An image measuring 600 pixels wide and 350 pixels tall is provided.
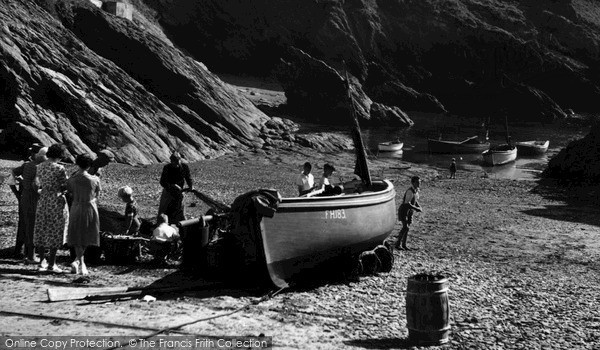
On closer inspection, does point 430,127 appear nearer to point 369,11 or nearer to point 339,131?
point 339,131

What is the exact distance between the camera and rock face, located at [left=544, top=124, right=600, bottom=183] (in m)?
41.3

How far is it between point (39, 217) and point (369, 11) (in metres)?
103

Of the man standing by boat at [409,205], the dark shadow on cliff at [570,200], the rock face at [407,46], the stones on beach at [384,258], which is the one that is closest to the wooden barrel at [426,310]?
the stones on beach at [384,258]

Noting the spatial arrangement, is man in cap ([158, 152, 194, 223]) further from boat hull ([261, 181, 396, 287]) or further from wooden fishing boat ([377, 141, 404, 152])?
wooden fishing boat ([377, 141, 404, 152])

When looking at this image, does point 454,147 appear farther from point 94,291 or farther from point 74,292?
point 74,292

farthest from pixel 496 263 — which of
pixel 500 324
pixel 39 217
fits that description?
pixel 39 217

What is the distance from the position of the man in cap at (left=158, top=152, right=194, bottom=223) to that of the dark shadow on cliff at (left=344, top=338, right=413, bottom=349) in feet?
19.0

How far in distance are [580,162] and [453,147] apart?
731 inches

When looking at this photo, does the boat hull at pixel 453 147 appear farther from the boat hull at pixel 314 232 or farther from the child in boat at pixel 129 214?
the child in boat at pixel 129 214

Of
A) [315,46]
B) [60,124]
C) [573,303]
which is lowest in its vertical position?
[573,303]

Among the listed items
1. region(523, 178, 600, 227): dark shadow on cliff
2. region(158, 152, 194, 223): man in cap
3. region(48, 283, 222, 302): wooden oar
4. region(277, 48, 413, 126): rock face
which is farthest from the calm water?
region(48, 283, 222, 302): wooden oar

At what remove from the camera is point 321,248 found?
45.2 ft

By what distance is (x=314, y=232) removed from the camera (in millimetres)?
13539

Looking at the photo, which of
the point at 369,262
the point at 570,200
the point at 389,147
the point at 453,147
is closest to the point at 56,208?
the point at 369,262
